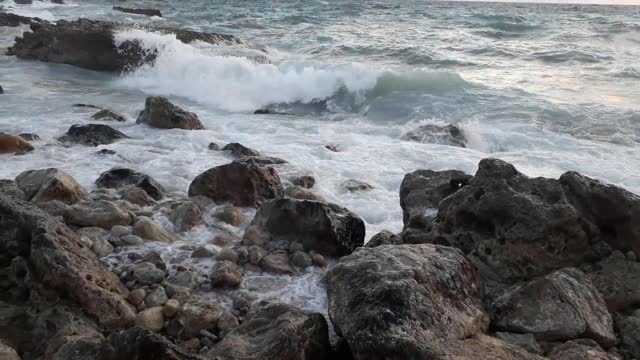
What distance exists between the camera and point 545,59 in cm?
1906

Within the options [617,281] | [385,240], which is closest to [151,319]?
[385,240]

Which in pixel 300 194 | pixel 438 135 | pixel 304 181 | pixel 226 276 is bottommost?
pixel 438 135

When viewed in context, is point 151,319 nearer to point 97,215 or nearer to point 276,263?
point 276,263

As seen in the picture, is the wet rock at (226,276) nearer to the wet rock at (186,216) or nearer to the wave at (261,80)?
the wet rock at (186,216)

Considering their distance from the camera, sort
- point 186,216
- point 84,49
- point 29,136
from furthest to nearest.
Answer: point 84,49
point 29,136
point 186,216

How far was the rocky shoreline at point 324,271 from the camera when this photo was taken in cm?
308

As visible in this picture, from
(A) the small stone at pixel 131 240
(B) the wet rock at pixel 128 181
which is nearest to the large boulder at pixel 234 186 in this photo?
(B) the wet rock at pixel 128 181

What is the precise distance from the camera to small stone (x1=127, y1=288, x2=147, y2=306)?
375 centimetres

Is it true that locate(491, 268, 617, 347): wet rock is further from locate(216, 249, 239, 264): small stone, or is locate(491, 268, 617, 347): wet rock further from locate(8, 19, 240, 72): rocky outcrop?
locate(8, 19, 240, 72): rocky outcrop

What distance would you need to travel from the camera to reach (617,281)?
4031mm

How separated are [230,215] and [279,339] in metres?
2.56

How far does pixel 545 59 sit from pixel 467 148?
438 inches

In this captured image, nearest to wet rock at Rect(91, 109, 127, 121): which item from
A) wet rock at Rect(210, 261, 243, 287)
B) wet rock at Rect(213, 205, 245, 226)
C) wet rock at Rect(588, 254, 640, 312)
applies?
wet rock at Rect(213, 205, 245, 226)

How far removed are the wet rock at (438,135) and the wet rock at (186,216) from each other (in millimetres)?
5441
